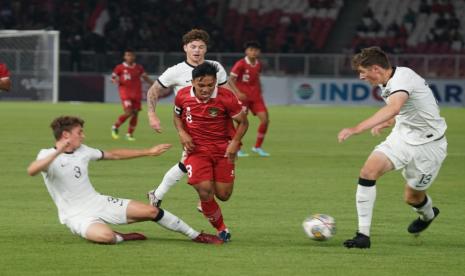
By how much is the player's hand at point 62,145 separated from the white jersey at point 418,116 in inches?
115

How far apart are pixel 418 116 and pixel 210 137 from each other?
6.52 ft

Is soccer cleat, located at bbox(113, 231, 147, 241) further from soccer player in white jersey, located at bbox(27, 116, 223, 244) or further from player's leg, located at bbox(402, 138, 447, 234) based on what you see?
player's leg, located at bbox(402, 138, 447, 234)

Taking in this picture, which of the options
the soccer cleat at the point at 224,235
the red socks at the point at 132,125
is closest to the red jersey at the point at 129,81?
the red socks at the point at 132,125

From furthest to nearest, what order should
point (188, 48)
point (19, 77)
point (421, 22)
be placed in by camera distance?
point (421, 22) → point (19, 77) → point (188, 48)

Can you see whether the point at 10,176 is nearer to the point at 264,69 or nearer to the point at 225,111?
the point at 225,111

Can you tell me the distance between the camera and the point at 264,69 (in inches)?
1626

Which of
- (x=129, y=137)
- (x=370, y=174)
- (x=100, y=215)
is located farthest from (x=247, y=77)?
(x=100, y=215)

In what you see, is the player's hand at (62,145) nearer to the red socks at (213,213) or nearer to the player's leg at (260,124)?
the red socks at (213,213)

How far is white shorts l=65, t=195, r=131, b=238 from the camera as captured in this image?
972cm

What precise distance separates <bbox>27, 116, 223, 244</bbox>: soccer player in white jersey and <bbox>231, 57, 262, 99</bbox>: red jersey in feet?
39.1

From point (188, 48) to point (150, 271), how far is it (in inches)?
168

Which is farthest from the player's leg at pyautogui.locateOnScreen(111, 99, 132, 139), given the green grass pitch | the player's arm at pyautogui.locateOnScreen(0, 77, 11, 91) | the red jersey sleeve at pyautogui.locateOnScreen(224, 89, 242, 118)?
the red jersey sleeve at pyautogui.locateOnScreen(224, 89, 242, 118)

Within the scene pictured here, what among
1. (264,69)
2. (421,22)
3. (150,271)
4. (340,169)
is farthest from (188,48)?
(421,22)

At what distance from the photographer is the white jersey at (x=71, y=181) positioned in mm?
9648
